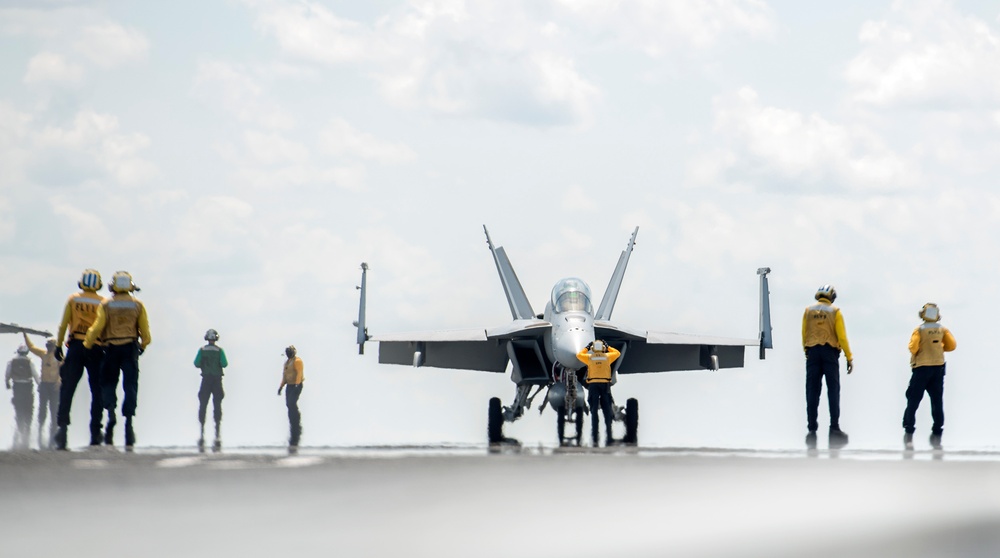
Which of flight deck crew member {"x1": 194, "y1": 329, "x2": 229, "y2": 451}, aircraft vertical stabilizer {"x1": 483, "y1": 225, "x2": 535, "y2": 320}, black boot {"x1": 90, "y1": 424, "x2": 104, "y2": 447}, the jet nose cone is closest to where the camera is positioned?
black boot {"x1": 90, "y1": 424, "x2": 104, "y2": 447}

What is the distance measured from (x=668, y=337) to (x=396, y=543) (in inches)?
823

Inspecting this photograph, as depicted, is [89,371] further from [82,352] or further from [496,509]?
[496,509]

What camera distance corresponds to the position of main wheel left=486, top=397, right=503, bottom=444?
2331 cm

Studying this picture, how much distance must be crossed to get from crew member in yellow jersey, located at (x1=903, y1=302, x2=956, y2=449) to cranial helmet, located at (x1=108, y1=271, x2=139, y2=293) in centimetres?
975

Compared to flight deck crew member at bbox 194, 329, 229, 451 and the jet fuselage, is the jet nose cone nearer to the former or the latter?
the jet fuselage

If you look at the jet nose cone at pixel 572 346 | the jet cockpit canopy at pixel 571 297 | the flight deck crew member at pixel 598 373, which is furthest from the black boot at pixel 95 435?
the jet cockpit canopy at pixel 571 297

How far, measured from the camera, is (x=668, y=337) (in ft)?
87.4

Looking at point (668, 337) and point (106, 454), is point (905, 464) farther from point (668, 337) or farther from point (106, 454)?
point (668, 337)

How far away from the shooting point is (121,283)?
16.3m

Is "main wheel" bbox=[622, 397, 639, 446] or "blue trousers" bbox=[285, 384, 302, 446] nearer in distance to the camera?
"main wheel" bbox=[622, 397, 639, 446]

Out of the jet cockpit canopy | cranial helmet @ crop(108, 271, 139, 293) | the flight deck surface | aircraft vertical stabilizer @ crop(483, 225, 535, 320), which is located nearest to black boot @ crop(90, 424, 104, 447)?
cranial helmet @ crop(108, 271, 139, 293)

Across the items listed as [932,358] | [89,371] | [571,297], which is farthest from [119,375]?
[932,358]

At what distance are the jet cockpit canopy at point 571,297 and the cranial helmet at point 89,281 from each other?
7233mm

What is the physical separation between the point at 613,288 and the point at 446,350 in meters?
3.55
